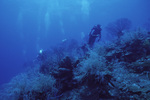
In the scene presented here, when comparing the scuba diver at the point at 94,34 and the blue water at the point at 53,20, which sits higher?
the blue water at the point at 53,20

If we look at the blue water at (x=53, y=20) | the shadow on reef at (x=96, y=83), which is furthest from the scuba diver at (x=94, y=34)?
the blue water at (x=53, y=20)

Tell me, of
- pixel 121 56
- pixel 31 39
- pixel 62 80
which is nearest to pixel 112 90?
pixel 62 80

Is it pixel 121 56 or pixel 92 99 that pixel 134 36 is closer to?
pixel 121 56

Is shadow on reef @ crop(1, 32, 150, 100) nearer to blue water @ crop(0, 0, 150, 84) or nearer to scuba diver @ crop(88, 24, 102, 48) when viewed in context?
scuba diver @ crop(88, 24, 102, 48)

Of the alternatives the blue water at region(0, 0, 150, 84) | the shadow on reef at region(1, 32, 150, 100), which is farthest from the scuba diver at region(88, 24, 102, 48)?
the blue water at region(0, 0, 150, 84)

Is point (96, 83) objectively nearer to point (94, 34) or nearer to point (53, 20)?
point (94, 34)

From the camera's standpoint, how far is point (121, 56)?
16.6ft

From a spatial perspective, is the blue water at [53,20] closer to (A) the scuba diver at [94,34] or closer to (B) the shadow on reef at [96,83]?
(A) the scuba diver at [94,34]

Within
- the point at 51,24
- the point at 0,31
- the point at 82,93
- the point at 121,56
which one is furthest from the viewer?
the point at 51,24

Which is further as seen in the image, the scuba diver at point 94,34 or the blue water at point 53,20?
the blue water at point 53,20

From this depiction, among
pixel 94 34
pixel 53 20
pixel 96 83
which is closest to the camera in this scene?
pixel 96 83

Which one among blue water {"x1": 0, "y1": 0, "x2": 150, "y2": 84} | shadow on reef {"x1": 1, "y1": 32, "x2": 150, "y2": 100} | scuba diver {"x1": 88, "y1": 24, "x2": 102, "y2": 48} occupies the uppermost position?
blue water {"x1": 0, "y1": 0, "x2": 150, "y2": 84}

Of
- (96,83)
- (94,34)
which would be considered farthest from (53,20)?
(96,83)

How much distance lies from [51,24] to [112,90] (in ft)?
474
